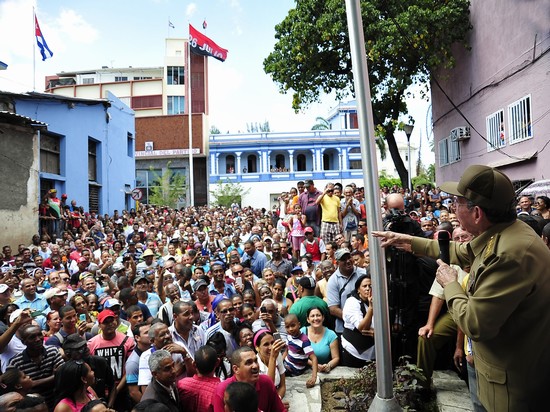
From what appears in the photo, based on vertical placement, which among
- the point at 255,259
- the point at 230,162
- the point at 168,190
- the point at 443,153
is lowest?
the point at 255,259

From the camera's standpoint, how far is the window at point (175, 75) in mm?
43219

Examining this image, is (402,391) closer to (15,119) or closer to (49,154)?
(15,119)

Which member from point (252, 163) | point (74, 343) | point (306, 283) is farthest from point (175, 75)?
point (74, 343)

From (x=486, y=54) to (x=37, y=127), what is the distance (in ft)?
45.4

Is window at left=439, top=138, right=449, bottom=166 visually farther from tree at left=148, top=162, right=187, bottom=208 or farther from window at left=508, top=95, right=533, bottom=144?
tree at left=148, top=162, right=187, bottom=208

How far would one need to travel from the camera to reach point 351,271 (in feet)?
20.0

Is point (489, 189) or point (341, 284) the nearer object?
point (489, 189)

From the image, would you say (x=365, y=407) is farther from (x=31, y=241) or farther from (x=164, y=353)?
(x=31, y=241)

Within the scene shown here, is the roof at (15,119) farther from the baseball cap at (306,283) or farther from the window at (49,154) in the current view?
the baseball cap at (306,283)

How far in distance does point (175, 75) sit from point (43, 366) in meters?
41.6

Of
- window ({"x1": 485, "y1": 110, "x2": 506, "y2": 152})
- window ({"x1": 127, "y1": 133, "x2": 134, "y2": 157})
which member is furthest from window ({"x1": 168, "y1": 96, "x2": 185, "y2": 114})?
window ({"x1": 485, "y1": 110, "x2": 506, "y2": 152})

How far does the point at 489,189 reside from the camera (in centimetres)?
227

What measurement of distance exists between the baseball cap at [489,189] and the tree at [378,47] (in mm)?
13224

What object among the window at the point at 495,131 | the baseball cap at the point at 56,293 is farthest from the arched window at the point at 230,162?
the baseball cap at the point at 56,293
